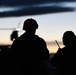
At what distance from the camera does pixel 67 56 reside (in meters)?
9.26

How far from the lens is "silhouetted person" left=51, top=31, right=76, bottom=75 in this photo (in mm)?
9172

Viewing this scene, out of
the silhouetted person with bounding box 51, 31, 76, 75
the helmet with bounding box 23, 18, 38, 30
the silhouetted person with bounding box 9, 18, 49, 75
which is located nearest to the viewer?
the silhouetted person with bounding box 9, 18, 49, 75

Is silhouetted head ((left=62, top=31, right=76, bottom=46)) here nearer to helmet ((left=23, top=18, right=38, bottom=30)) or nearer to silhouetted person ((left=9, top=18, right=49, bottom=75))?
silhouetted person ((left=9, top=18, right=49, bottom=75))

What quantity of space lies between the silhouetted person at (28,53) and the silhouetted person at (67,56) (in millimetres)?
271

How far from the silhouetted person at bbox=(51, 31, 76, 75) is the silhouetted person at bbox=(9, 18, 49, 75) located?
0.27 m

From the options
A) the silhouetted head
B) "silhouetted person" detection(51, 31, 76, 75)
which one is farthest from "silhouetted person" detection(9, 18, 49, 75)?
the silhouetted head

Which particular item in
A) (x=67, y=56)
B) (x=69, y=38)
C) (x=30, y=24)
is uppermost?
(x=30, y=24)

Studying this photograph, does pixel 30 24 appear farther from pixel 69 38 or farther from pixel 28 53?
pixel 69 38

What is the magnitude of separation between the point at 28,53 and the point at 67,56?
84cm

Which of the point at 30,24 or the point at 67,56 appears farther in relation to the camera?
the point at 30,24

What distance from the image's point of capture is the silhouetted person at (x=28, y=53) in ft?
29.7

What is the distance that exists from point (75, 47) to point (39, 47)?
77cm

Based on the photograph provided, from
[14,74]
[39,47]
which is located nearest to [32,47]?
[39,47]

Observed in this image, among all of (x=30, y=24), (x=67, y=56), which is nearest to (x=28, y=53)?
(x=30, y=24)
